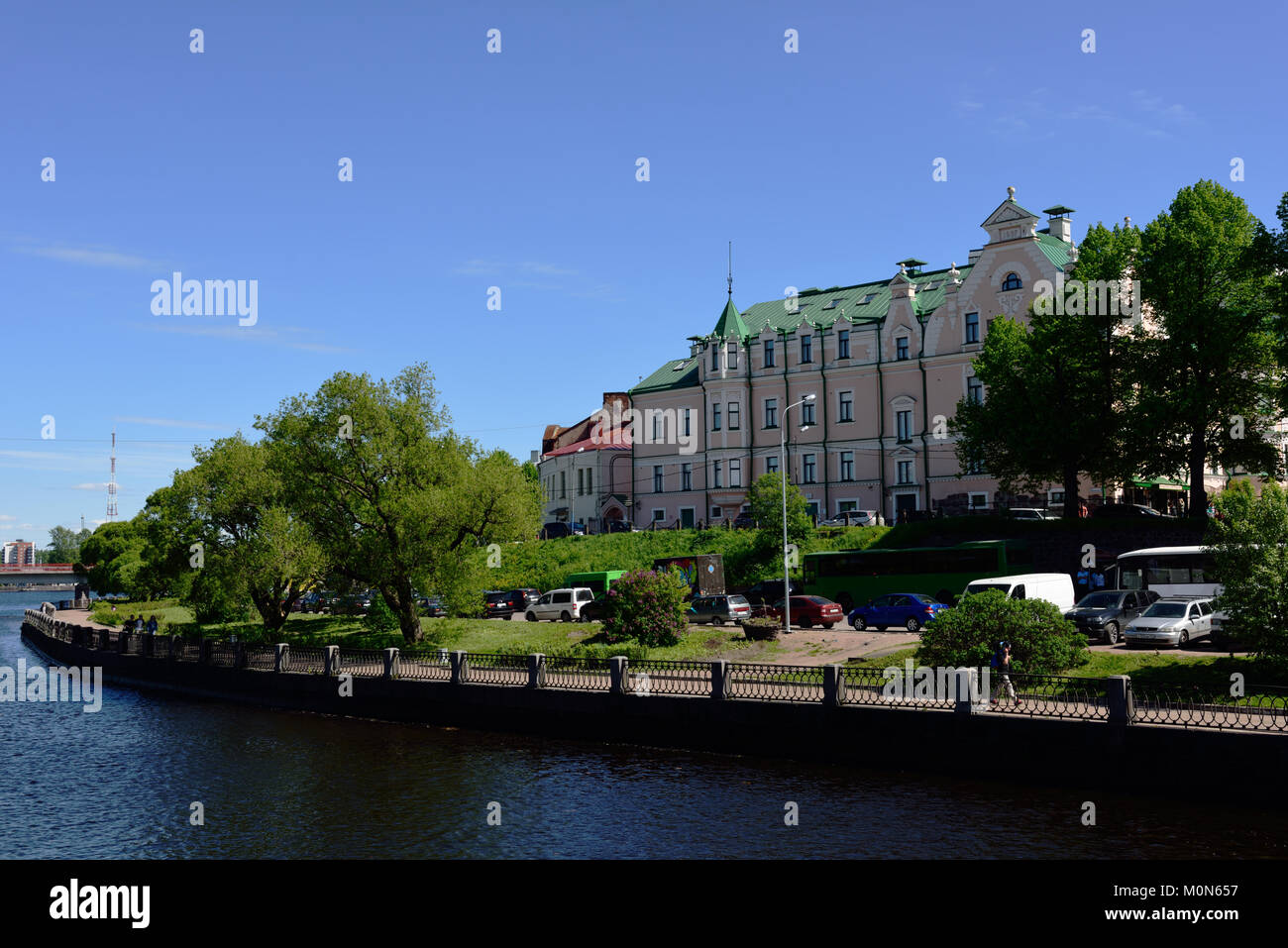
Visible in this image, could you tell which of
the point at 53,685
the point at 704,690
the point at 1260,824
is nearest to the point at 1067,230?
the point at 704,690

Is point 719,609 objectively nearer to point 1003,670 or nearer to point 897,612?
point 897,612

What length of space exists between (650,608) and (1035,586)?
15.6 metres

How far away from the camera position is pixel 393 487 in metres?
46.3

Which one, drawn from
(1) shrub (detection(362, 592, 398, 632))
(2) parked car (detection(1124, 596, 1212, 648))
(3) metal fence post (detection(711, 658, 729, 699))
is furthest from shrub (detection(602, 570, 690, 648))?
(1) shrub (detection(362, 592, 398, 632))

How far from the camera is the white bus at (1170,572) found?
137 ft

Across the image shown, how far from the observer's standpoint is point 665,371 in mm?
86375

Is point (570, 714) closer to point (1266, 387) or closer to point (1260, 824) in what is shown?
point (1260, 824)

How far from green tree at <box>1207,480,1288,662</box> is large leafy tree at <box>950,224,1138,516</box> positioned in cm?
2392

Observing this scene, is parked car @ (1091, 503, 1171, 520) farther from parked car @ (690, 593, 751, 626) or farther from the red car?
parked car @ (690, 593, 751, 626)

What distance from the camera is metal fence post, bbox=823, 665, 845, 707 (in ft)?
91.9

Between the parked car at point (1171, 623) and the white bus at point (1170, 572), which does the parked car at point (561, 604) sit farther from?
the parked car at point (1171, 623)

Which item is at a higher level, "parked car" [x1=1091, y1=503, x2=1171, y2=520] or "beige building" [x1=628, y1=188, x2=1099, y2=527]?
"beige building" [x1=628, y1=188, x2=1099, y2=527]

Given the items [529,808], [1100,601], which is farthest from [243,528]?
[1100,601]
